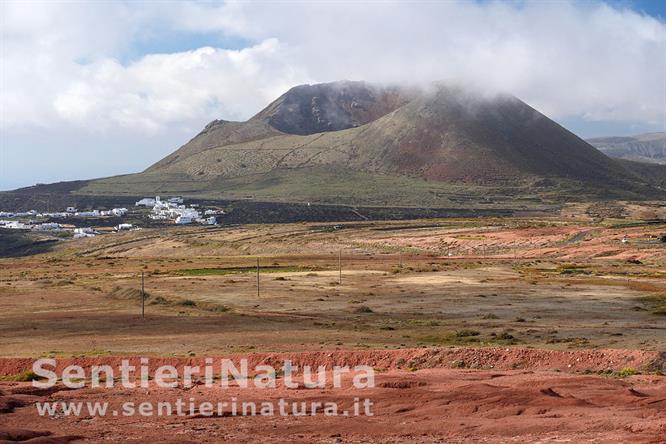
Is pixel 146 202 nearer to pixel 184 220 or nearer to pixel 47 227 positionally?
pixel 47 227

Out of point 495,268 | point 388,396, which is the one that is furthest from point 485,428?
point 495,268

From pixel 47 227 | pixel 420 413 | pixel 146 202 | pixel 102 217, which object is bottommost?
pixel 420 413

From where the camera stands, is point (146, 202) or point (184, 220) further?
point (146, 202)

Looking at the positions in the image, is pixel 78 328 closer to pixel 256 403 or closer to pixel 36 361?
pixel 36 361

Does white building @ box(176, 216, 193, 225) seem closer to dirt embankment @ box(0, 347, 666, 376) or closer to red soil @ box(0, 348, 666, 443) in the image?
dirt embankment @ box(0, 347, 666, 376)

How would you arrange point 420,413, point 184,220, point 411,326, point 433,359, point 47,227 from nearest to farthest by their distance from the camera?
point 420,413 → point 433,359 → point 411,326 → point 47,227 → point 184,220

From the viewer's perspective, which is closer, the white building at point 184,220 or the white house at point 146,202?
the white building at point 184,220

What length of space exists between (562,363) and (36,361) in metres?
18.1

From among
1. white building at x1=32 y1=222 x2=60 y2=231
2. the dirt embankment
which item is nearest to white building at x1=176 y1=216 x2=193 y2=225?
white building at x1=32 y1=222 x2=60 y2=231

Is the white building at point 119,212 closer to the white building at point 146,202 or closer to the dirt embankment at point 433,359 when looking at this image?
the white building at point 146,202

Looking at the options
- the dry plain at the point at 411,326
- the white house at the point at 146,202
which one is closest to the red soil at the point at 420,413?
the dry plain at the point at 411,326

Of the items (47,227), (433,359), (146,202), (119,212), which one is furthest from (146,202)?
(433,359)

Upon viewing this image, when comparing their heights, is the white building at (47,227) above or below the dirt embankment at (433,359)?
above

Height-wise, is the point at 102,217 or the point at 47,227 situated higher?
the point at 102,217
